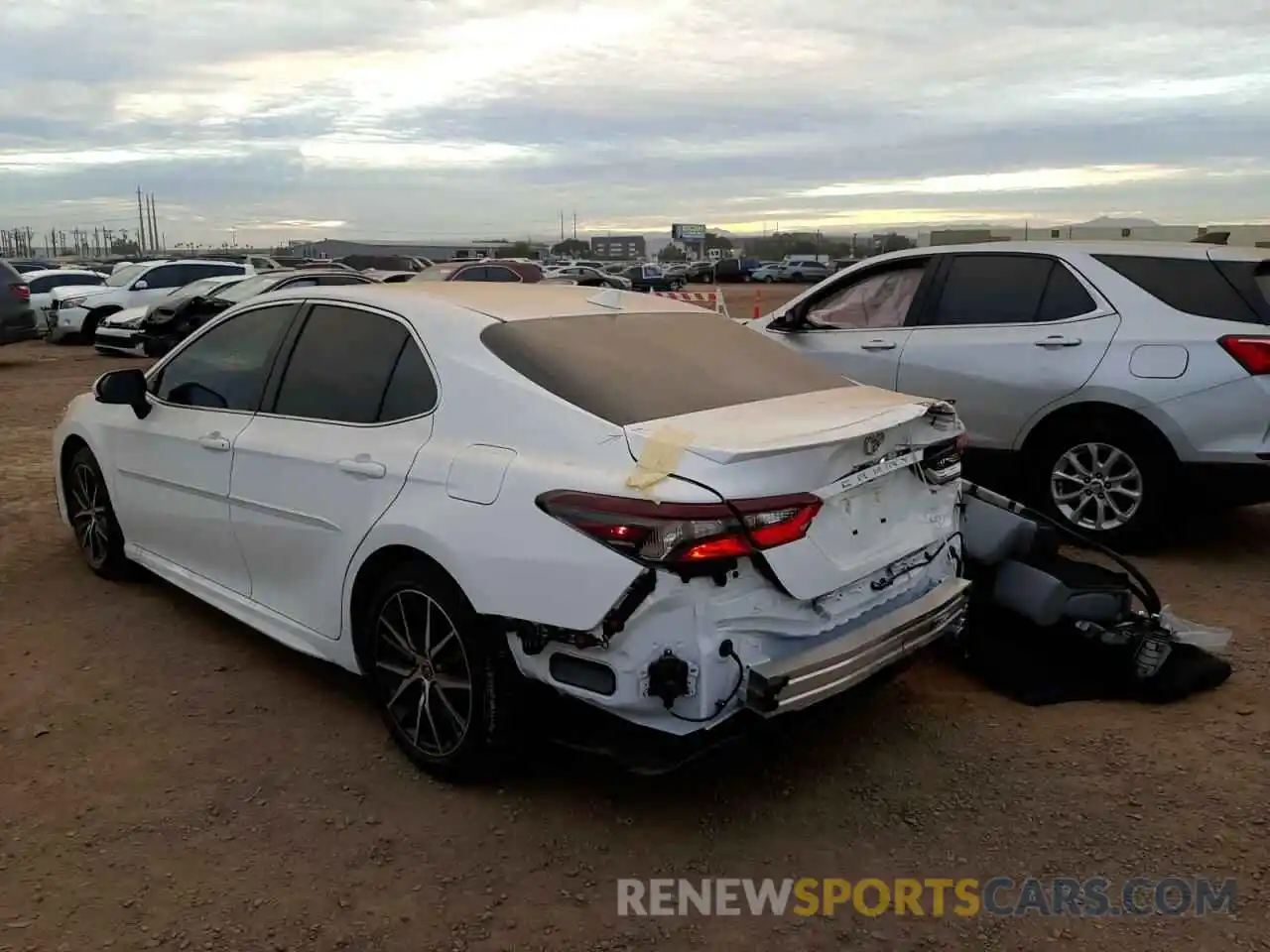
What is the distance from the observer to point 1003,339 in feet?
21.4

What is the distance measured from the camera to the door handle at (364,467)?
363 cm

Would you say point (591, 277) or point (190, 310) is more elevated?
point (591, 277)

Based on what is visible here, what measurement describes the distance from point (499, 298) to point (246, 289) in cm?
1438

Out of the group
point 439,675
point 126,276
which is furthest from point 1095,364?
point 126,276

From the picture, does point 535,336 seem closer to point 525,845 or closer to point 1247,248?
point 525,845

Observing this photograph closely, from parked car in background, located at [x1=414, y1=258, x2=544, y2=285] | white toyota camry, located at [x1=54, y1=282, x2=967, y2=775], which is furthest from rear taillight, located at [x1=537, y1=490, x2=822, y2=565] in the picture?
parked car in background, located at [x1=414, y1=258, x2=544, y2=285]

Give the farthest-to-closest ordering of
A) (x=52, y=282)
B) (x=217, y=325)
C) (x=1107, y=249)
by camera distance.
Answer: (x=52, y=282), (x=1107, y=249), (x=217, y=325)

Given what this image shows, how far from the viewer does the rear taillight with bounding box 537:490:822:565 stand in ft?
9.50

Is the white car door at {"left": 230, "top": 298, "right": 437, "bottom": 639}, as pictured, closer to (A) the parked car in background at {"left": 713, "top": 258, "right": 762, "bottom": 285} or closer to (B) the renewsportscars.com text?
(B) the renewsportscars.com text

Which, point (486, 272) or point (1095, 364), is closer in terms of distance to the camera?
point (1095, 364)

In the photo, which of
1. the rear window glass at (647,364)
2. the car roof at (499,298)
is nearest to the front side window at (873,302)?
the car roof at (499,298)

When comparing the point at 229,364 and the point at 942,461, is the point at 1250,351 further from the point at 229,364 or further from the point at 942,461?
the point at 229,364

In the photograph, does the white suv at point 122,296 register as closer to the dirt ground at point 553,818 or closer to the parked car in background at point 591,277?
the parked car in background at point 591,277

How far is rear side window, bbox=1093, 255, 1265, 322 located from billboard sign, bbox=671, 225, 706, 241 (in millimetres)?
79187
